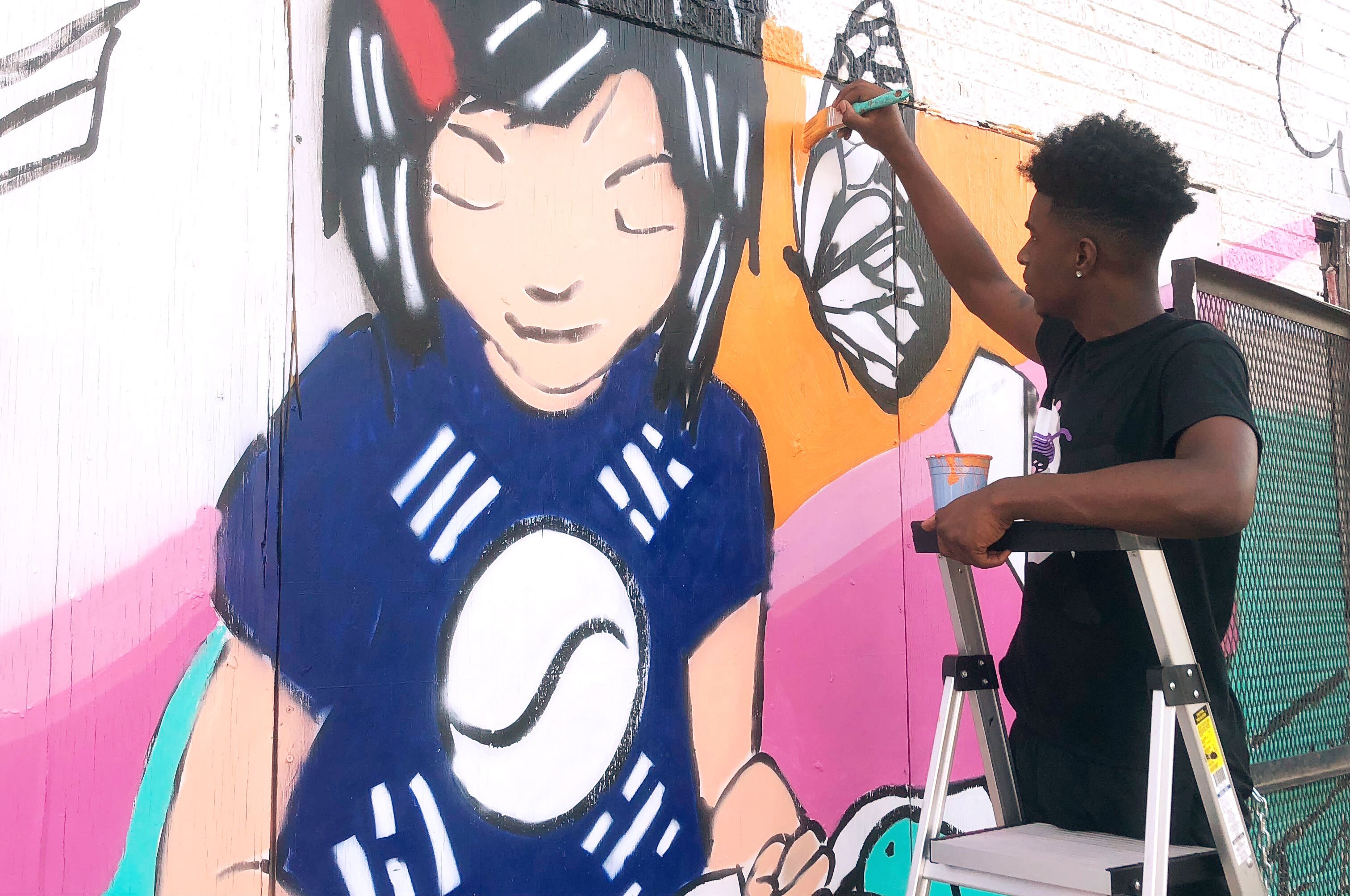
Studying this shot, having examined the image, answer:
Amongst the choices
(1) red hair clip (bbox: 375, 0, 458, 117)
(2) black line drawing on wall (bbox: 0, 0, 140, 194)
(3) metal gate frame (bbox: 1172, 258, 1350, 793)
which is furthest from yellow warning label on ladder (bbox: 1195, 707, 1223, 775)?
(2) black line drawing on wall (bbox: 0, 0, 140, 194)

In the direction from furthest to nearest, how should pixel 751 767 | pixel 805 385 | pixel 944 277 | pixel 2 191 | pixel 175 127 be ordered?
1. pixel 944 277
2. pixel 805 385
3. pixel 751 767
4. pixel 175 127
5. pixel 2 191

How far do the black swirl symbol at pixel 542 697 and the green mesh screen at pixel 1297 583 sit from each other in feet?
6.31

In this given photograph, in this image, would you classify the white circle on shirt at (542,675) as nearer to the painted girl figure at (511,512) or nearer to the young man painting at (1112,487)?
the painted girl figure at (511,512)

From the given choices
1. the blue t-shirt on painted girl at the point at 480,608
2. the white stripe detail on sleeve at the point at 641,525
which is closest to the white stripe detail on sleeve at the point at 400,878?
the blue t-shirt on painted girl at the point at 480,608

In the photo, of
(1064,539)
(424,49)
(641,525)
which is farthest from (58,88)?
(1064,539)

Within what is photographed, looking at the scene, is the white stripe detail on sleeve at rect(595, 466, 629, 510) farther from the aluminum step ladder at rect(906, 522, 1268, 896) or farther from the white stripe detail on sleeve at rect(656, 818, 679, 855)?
the aluminum step ladder at rect(906, 522, 1268, 896)

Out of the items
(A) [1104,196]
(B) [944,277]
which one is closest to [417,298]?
(A) [1104,196]

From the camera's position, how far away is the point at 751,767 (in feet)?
8.57

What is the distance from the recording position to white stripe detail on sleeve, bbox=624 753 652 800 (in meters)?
2.40

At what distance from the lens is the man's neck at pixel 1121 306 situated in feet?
7.25

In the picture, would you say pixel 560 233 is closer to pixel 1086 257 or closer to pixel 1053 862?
pixel 1086 257

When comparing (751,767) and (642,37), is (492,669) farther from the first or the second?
(642,37)

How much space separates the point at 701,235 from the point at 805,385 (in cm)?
49

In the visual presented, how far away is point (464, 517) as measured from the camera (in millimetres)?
2246
